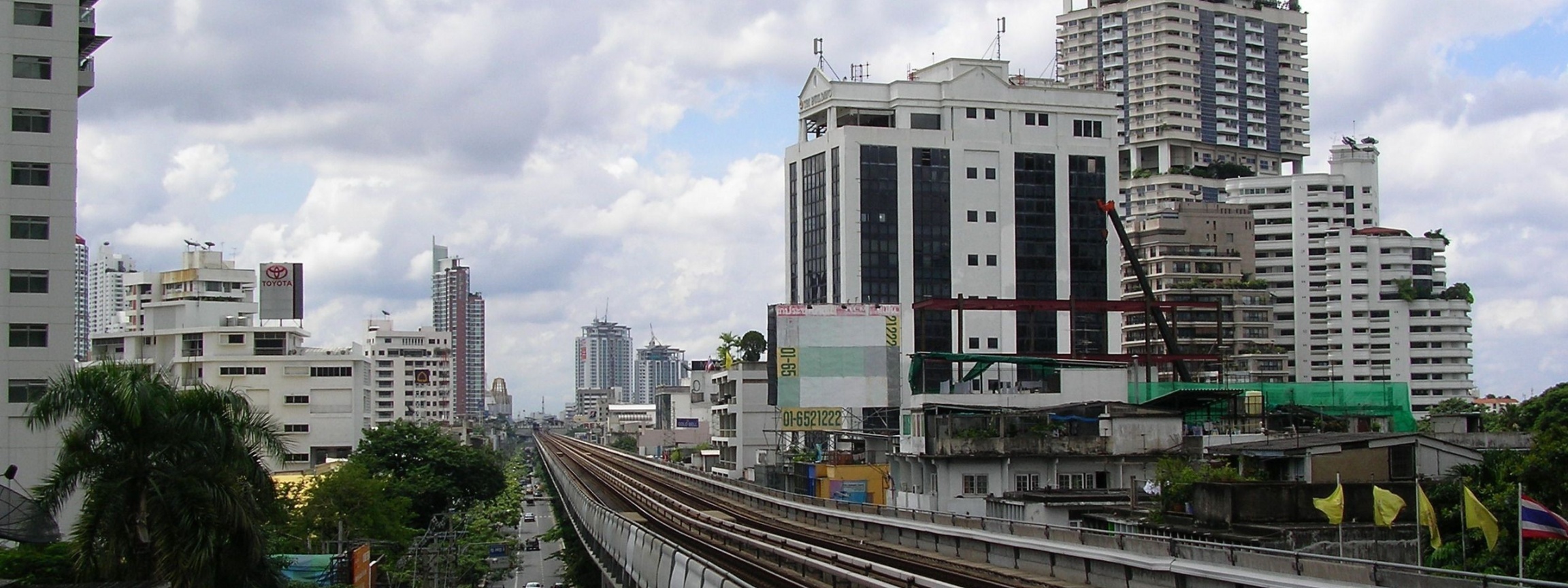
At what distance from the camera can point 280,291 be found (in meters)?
94.4

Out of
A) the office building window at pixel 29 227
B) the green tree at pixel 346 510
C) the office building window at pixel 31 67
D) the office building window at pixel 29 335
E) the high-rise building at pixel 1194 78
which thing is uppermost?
the high-rise building at pixel 1194 78

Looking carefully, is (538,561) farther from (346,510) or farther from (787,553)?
(787,553)

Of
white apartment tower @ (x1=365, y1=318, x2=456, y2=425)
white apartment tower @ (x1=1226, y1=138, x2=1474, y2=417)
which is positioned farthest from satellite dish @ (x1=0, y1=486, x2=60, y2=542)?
white apartment tower @ (x1=365, y1=318, x2=456, y2=425)

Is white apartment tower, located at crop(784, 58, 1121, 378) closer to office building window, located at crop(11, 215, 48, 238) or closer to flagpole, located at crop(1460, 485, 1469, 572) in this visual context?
office building window, located at crop(11, 215, 48, 238)

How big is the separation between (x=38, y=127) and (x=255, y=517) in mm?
24042

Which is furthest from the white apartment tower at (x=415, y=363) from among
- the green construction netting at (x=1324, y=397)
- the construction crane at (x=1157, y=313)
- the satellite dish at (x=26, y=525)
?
the satellite dish at (x=26, y=525)

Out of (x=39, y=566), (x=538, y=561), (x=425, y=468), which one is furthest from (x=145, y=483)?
(x=538, y=561)

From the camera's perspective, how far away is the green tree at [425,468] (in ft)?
249

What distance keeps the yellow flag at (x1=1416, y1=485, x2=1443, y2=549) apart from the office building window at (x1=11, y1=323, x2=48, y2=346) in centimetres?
3775

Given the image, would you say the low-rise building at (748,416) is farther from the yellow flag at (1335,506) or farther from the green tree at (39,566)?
the green tree at (39,566)

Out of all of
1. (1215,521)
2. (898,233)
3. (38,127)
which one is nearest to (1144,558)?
(1215,521)

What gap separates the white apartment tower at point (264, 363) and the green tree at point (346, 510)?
3039cm

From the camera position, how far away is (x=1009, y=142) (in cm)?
11531

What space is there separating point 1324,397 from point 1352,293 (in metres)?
58.2
